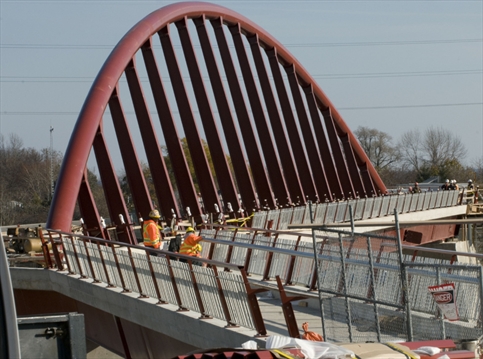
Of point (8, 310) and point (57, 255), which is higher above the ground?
point (8, 310)

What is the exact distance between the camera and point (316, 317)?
14461mm

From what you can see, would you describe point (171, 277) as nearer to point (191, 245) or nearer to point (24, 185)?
point (191, 245)

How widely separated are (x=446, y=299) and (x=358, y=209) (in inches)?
1432

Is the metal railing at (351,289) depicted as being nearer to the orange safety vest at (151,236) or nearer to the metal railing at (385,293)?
the metal railing at (385,293)

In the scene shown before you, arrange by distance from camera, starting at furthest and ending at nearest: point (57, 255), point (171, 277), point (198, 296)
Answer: point (57, 255) → point (171, 277) → point (198, 296)

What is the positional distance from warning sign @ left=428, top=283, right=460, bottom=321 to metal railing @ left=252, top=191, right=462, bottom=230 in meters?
17.2

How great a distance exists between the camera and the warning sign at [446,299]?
9.95 metres

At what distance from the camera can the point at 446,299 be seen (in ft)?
33.1

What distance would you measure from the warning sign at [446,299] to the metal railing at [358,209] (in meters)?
17.2

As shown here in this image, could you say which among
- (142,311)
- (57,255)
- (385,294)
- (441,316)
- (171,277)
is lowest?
(142,311)

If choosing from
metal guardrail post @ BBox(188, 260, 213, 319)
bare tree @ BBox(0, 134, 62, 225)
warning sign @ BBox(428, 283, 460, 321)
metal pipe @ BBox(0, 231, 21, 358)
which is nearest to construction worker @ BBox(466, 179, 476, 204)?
bare tree @ BBox(0, 134, 62, 225)

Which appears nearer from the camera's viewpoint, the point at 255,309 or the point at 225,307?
the point at 255,309

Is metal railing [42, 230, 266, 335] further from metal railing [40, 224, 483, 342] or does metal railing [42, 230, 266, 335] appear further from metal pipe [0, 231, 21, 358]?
metal pipe [0, 231, 21, 358]

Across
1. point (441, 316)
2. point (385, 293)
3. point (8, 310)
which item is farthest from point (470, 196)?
point (8, 310)
